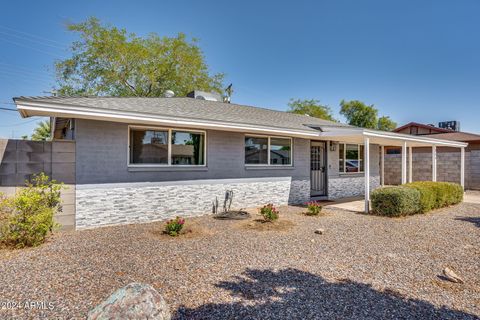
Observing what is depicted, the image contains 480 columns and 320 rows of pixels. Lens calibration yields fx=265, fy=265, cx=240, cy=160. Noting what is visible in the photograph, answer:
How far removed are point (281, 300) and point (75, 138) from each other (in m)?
6.06

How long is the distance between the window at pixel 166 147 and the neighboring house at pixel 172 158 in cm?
3

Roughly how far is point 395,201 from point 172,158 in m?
7.08

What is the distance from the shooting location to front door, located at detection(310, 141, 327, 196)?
38.8ft

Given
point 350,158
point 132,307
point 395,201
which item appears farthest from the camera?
point 350,158

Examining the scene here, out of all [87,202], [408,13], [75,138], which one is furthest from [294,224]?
[408,13]

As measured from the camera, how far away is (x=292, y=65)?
1948cm

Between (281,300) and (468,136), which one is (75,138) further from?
(468,136)

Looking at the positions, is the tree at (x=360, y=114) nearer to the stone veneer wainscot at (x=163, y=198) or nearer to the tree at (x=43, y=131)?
the stone veneer wainscot at (x=163, y=198)

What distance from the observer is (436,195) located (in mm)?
9844

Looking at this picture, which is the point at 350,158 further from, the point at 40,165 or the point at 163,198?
the point at 40,165

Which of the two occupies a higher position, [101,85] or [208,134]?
[101,85]

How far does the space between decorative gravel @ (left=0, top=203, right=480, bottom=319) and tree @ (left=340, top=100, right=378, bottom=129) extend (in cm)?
3299

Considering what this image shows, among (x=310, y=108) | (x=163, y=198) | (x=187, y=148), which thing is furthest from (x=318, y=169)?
(x=310, y=108)

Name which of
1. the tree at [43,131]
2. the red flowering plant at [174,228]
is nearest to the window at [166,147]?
the red flowering plant at [174,228]
